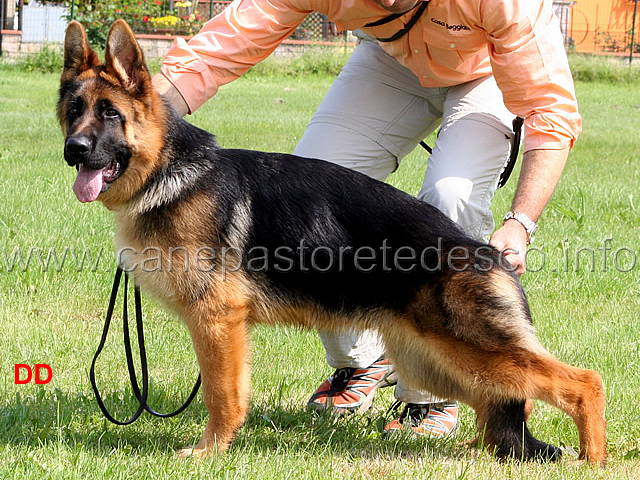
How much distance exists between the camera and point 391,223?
3.41 m

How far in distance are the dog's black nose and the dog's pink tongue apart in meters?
0.10

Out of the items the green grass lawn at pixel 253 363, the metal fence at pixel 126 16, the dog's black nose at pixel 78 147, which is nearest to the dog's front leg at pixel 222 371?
the green grass lawn at pixel 253 363

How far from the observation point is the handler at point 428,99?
3.63m

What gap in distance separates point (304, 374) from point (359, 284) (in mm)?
1428

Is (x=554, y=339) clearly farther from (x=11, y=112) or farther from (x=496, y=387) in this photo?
(x=11, y=112)

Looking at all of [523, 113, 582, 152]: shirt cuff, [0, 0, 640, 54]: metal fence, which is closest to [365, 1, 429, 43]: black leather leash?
[523, 113, 582, 152]: shirt cuff

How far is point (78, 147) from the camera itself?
3.17 meters

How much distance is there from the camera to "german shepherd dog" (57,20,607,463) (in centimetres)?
329

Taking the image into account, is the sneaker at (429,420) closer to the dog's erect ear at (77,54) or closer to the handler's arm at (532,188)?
the handler's arm at (532,188)

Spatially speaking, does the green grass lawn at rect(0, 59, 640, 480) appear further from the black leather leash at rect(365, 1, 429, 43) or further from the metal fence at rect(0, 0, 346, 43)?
the metal fence at rect(0, 0, 346, 43)

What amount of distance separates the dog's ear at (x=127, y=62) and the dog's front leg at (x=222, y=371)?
1102 mm

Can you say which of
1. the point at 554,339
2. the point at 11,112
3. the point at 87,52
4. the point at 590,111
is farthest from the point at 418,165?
the point at 590,111

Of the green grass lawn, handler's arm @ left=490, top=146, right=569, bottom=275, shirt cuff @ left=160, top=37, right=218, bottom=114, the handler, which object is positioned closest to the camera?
the green grass lawn

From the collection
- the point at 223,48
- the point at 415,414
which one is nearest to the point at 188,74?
the point at 223,48
